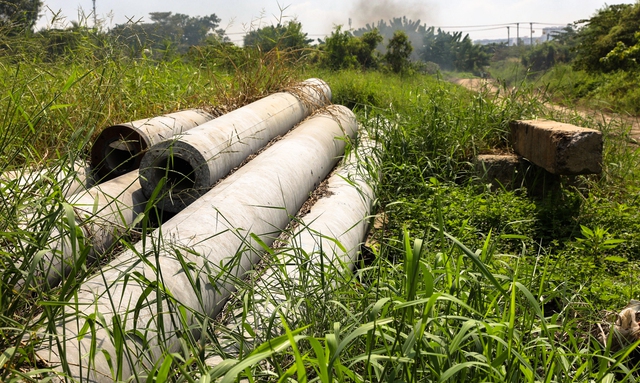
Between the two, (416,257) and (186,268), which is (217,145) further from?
(416,257)

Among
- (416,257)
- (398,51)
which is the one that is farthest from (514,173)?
(398,51)

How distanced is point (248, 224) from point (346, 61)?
48.2 ft

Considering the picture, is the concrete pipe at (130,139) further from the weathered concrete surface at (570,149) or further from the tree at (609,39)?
the tree at (609,39)

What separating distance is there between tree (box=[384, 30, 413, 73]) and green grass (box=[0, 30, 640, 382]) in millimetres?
10958

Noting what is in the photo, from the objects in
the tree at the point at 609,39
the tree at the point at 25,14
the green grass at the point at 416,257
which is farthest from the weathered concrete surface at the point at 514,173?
the tree at the point at 609,39

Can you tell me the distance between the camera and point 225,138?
3951 millimetres

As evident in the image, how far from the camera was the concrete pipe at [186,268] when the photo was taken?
1513mm

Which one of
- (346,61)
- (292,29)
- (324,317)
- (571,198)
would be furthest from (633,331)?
(346,61)

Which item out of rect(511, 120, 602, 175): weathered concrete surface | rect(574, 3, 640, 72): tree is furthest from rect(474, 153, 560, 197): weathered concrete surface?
rect(574, 3, 640, 72): tree

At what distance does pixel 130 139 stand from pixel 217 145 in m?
0.72

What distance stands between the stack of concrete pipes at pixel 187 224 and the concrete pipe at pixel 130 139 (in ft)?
0.11

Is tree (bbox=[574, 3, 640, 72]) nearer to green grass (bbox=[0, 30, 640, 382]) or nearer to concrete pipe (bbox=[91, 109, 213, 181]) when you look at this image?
green grass (bbox=[0, 30, 640, 382])

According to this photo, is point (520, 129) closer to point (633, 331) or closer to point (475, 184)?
point (475, 184)

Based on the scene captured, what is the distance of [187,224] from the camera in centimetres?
251
